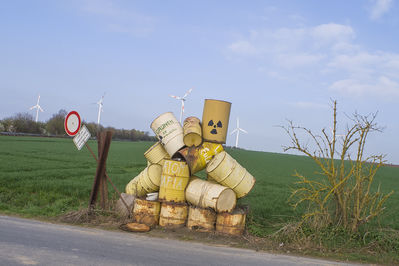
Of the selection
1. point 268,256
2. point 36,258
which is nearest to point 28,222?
point 36,258

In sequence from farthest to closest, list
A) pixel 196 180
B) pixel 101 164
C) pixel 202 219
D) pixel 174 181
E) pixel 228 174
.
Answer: pixel 101 164 < pixel 196 180 < pixel 174 181 < pixel 228 174 < pixel 202 219

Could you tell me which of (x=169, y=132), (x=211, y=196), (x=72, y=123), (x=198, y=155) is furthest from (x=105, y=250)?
(x=72, y=123)

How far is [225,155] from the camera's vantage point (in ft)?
26.4

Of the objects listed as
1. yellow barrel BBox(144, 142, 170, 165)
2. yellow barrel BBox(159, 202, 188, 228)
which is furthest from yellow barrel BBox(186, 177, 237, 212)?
yellow barrel BBox(144, 142, 170, 165)

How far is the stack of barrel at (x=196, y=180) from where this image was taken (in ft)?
25.5

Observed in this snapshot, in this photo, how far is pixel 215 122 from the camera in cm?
845

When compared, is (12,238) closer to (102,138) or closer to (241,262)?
(102,138)

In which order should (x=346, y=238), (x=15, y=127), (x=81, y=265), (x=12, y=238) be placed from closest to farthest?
(x=81, y=265)
(x=12, y=238)
(x=346, y=238)
(x=15, y=127)

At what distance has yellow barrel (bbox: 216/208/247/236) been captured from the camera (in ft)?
25.2

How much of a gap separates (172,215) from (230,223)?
Answer: 1255mm

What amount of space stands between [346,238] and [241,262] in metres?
2.76

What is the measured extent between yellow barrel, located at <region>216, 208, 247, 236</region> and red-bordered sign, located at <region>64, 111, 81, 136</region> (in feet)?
13.4

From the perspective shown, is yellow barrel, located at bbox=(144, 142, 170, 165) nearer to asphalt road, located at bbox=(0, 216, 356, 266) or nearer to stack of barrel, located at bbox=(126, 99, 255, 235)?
stack of barrel, located at bbox=(126, 99, 255, 235)

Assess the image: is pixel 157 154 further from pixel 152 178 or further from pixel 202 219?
pixel 202 219
